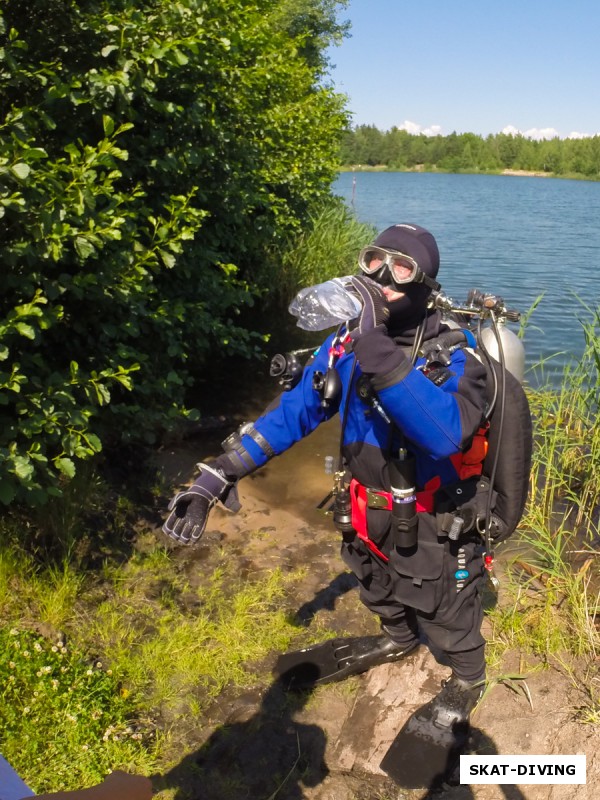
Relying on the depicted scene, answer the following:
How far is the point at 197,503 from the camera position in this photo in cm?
286

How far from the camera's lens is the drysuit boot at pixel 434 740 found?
3061 millimetres

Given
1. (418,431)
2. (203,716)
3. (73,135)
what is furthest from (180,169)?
(203,716)

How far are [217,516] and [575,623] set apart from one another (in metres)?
2.61

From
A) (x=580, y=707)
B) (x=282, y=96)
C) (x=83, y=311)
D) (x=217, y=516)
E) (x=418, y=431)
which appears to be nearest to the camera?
(x=418, y=431)

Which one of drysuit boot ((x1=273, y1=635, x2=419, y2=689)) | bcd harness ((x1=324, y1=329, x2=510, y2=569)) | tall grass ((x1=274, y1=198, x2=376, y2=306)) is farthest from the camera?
tall grass ((x1=274, y1=198, x2=376, y2=306))

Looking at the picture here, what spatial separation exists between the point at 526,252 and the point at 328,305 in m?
19.0

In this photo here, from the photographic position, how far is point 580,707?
10.7 feet

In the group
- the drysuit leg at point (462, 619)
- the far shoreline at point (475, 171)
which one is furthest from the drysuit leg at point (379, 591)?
the far shoreline at point (475, 171)

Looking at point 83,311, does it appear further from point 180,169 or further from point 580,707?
point 580,707

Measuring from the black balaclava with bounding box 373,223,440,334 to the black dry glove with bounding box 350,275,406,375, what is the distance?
0.13 m

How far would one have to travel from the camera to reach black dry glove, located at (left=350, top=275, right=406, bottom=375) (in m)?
2.32

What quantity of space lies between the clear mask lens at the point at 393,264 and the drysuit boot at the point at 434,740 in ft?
6.44

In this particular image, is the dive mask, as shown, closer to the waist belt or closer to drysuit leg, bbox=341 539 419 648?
the waist belt

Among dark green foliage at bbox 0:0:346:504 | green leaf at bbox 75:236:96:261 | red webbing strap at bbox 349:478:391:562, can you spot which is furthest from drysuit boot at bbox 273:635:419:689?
green leaf at bbox 75:236:96:261
